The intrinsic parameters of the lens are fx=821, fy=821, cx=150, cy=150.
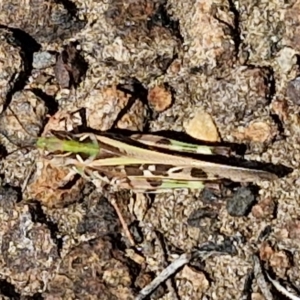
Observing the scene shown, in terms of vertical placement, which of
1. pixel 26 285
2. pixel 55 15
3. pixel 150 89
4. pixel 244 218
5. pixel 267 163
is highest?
pixel 55 15

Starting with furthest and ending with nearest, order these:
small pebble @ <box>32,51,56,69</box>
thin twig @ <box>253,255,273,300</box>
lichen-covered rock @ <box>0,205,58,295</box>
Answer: small pebble @ <box>32,51,56,69</box> → lichen-covered rock @ <box>0,205,58,295</box> → thin twig @ <box>253,255,273,300</box>

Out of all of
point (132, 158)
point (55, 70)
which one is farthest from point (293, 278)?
point (55, 70)

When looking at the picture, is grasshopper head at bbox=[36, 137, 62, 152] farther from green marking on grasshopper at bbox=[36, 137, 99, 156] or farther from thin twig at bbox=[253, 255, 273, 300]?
thin twig at bbox=[253, 255, 273, 300]

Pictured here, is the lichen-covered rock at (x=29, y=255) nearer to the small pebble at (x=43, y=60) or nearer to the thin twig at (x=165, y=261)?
the thin twig at (x=165, y=261)

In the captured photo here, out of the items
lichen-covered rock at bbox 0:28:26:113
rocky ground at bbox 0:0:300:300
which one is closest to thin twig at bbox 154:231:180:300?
rocky ground at bbox 0:0:300:300

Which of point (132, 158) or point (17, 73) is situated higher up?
point (17, 73)

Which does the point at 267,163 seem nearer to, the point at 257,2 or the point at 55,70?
the point at 257,2

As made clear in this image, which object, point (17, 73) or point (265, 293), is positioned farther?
point (17, 73)
